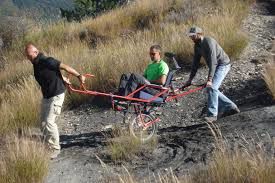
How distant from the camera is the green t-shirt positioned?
7.66 m

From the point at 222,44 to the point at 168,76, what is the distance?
357 cm

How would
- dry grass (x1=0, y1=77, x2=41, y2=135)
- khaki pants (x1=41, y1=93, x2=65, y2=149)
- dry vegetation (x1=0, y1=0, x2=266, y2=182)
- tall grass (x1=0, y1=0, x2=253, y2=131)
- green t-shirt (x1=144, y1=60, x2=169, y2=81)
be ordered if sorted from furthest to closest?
tall grass (x1=0, y1=0, x2=253, y2=131) → dry grass (x1=0, y1=77, x2=41, y2=135) → green t-shirt (x1=144, y1=60, x2=169, y2=81) → khaki pants (x1=41, y1=93, x2=65, y2=149) → dry vegetation (x1=0, y1=0, x2=266, y2=182)

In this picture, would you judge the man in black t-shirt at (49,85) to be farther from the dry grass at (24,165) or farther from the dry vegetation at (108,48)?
the dry grass at (24,165)

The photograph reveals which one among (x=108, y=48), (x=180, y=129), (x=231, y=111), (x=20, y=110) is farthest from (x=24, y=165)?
(x=108, y=48)

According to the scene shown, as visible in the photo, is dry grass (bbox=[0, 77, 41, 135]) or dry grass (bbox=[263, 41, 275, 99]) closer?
dry grass (bbox=[263, 41, 275, 99])

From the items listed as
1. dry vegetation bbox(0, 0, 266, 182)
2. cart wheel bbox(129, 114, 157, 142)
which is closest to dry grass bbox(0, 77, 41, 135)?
dry vegetation bbox(0, 0, 266, 182)

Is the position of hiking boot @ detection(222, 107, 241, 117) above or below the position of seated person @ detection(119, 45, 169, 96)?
below

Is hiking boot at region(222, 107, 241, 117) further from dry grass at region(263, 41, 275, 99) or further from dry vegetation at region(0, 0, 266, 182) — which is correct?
dry vegetation at region(0, 0, 266, 182)

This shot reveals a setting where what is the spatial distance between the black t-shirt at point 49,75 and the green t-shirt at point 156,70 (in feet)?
4.44

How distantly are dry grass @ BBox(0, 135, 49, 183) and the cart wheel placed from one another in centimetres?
144

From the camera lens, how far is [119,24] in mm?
15328

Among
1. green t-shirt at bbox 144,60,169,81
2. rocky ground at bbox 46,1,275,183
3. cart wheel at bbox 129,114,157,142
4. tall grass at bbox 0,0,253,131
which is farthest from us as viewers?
tall grass at bbox 0,0,253,131

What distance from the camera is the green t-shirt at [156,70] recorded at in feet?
25.1

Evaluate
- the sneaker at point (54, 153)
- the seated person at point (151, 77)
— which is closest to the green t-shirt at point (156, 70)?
the seated person at point (151, 77)
